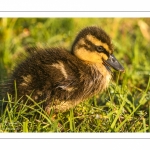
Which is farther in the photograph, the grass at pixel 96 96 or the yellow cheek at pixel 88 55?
the yellow cheek at pixel 88 55

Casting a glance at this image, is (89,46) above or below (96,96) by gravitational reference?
above

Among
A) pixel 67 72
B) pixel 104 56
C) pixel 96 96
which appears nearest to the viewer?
pixel 67 72

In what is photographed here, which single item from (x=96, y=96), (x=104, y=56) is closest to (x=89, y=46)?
(x=104, y=56)

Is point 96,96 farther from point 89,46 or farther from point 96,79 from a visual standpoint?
point 89,46

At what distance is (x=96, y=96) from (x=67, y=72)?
0.49 meters

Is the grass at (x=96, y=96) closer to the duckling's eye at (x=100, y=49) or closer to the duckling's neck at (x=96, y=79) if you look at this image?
the duckling's neck at (x=96, y=79)

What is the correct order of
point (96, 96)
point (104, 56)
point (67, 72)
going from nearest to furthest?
point (67, 72) < point (104, 56) < point (96, 96)

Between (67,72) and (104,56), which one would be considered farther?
(104,56)

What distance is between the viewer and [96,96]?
3.49m

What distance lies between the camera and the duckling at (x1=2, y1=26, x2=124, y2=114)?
303 centimetres

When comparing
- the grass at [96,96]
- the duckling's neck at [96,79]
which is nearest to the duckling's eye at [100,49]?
the duckling's neck at [96,79]

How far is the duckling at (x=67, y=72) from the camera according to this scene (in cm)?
303

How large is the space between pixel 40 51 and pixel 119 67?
53cm

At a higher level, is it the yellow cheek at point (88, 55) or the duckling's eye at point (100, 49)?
the duckling's eye at point (100, 49)
